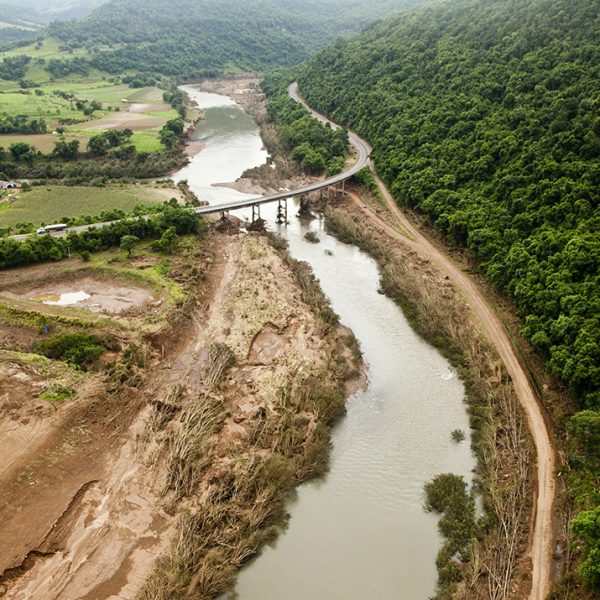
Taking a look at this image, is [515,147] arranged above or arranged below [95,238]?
above

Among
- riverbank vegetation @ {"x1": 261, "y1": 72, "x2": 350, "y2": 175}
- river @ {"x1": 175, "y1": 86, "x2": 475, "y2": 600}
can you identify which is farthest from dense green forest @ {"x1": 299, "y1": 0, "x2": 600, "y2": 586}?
river @ {"x1": 175, "y1": 86, "x2": 475, "y2": 600}

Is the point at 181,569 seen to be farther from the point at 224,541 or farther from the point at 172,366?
the point at 172,366

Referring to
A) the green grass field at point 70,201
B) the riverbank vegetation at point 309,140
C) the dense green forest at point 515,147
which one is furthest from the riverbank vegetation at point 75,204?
the dense green forest at point 515,147

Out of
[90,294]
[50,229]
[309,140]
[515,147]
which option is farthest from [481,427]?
[309,140]

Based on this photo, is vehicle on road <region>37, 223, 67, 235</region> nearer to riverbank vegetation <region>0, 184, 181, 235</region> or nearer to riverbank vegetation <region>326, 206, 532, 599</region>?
riverbank vegetation <region>0, 184, 181, 235</region>

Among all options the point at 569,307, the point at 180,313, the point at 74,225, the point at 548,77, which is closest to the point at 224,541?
the point at 180,313

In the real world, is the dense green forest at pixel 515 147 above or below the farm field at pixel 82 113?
above

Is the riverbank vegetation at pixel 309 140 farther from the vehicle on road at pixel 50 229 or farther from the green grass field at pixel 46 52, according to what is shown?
the green grass field at pixel 46 52

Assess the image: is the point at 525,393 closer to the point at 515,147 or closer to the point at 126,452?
the point at 126,452
